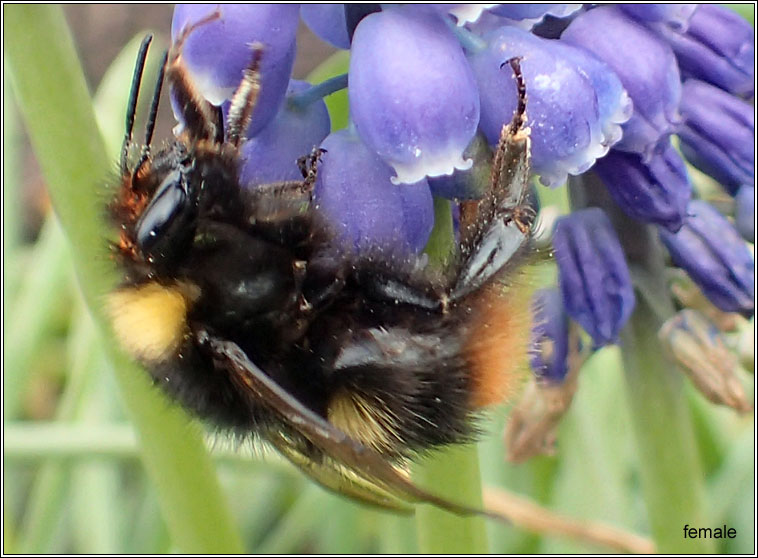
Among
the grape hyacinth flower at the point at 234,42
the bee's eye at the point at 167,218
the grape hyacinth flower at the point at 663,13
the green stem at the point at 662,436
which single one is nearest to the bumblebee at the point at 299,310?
the bee's eye at the point at 167,218

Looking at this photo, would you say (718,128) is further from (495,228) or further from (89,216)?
(89,216)

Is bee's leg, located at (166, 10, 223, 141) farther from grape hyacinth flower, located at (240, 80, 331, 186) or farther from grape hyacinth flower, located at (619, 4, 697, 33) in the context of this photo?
grape hyacinth flower, located at (619, 4, 697, 33)

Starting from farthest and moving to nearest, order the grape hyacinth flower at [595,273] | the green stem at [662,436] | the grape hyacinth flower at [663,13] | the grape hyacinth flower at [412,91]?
the green stem at [662,436] < the grape hyacinth flower at [595,273] < the grape hyacinth flower at [663,13] < the grape hyacinth flower at [412,91]

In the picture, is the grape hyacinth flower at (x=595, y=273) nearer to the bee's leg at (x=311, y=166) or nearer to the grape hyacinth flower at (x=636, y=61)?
the grape hyacinth flower at (x=636, y=61)

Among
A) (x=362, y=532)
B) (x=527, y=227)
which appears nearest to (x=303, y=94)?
(x=527, y=227)

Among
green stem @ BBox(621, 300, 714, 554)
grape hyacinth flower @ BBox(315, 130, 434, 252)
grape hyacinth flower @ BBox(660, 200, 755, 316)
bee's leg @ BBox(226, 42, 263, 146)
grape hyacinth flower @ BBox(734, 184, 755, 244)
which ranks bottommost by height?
green stem @ BBox(621, 300, 714, 554)

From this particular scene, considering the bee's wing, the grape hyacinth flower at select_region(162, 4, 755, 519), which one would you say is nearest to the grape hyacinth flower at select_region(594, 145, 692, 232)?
the grape hyacinth flower at select_region(162, 4, 755, 519)

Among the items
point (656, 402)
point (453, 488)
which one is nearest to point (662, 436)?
point (656, 402)

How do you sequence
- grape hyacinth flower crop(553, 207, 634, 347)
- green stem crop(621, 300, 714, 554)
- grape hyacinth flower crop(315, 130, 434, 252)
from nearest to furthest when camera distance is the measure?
grape hyacinth flower crop(315, 130, 434, 252) < grape hyacinth flower crop(553, 207, 634, 347) < green stem crop(621, 300, 714, 554)
